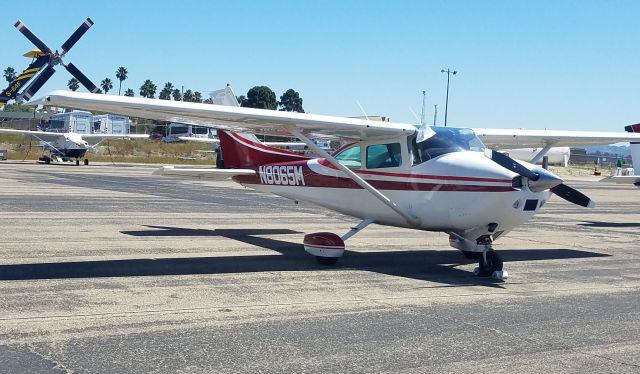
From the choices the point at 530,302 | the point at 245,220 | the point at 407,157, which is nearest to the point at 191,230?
the point at 245,220

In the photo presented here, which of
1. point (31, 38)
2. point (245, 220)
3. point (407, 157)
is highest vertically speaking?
point (31, 38)

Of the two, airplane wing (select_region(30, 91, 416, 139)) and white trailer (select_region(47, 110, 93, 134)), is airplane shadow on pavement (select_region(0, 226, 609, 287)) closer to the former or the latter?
airplane wing (select_region(30, 91, 416, 139))

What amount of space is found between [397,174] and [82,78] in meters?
50.2

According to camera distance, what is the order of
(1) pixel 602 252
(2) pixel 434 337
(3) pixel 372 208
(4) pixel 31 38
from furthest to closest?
(4) pixel 31 38, (1) pixel 602 252, (3) pixel 372 208, (2) pixel 434 337

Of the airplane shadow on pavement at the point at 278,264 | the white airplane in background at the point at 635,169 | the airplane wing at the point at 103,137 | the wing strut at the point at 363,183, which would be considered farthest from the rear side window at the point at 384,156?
the airplane wing at the point at 103,137

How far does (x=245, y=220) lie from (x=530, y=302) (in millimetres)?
9091

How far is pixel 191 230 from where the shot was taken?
14.4 metres

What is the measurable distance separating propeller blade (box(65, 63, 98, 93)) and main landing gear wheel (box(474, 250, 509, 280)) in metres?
49.1

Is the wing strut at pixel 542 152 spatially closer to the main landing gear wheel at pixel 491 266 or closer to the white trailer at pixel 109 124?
the main landing gear wheel at pixel 491 266

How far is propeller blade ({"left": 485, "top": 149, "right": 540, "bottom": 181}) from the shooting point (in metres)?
9.96

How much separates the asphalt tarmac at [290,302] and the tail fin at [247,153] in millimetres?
1354

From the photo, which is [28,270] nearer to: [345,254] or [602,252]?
[345,254]

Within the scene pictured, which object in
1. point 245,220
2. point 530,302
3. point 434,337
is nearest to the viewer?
point 434,337

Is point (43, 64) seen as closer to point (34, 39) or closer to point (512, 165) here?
point (34, 39)
